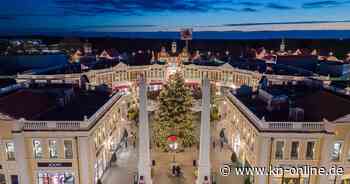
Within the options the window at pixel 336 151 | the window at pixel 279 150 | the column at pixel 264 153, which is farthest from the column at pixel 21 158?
the window at pixel 336 151

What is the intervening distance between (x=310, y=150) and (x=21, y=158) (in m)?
23.5

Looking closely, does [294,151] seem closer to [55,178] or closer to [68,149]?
[68,149]

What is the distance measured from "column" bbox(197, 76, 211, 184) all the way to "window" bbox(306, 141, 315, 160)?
8.25m

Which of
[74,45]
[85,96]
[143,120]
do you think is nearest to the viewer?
[143,120]

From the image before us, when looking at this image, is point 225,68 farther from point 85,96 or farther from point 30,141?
point 30,141

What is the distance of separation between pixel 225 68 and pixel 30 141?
48133 mm

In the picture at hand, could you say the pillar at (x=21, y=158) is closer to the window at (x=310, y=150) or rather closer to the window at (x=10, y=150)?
the window at (x=10, y=150)

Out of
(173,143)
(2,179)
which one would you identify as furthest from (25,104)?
(173,143)

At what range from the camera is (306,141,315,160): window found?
2475cm

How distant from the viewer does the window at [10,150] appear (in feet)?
83.3

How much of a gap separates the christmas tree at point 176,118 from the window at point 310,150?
15.5 meters

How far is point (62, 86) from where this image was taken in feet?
131

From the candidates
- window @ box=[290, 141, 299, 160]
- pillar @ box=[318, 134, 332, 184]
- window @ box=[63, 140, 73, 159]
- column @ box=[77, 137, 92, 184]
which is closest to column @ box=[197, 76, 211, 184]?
window @ box=[290, 141, 299, 160]

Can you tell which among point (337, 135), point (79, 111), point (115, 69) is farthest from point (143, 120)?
point (115, 69)
